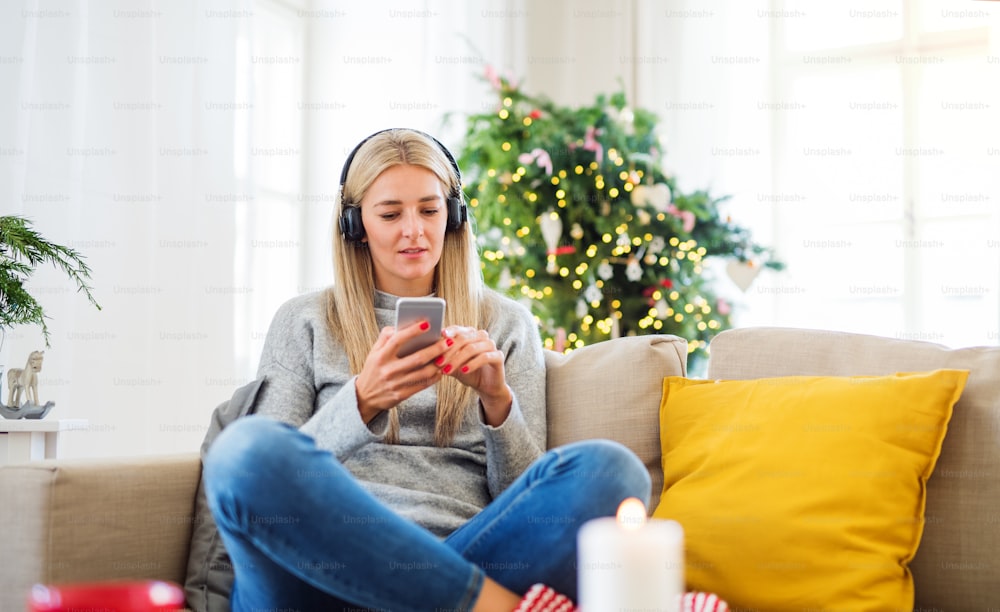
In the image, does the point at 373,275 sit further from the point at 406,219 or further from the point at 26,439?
the point at 26,439

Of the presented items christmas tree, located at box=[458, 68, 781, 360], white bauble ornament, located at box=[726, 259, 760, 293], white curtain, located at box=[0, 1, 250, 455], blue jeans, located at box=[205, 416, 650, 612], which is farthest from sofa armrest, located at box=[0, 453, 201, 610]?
white bauble ornament, located at box=[726, 259, 760, 293]

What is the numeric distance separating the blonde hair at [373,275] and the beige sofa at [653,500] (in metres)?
0.30

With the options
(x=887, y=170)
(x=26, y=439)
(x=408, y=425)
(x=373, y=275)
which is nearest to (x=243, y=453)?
(x=408, y=425)

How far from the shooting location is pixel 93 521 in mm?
1410

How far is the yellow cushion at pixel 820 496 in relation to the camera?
4.49 feet

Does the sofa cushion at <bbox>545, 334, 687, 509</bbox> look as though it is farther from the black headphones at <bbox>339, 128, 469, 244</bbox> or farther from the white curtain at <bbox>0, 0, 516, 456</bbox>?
the white curtain at <bbox>0, 0, 516, 456</bbox>

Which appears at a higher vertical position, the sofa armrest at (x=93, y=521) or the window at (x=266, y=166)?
the window at (x=266, y=166)

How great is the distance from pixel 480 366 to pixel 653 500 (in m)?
0.45

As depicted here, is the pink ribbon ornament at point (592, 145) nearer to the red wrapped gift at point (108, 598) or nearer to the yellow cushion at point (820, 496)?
the yellow cushion at point (820, 496)

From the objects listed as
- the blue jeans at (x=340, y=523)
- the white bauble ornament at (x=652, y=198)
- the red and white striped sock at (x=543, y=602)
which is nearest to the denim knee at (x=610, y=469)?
the blue jeans at (x=340, y=523)

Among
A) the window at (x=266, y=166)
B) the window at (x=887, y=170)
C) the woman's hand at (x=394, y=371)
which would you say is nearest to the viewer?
the woman's hand at (x=394, y=371)

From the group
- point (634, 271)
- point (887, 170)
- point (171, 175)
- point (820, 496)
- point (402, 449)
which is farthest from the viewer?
point (887, 170)

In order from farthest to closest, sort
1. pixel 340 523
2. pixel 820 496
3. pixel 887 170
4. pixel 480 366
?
pixel 887 170, pixel 480 366, pixel 820 496, pixel 340 523

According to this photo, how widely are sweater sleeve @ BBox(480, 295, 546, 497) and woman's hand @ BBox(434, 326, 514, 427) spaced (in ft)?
0.08
